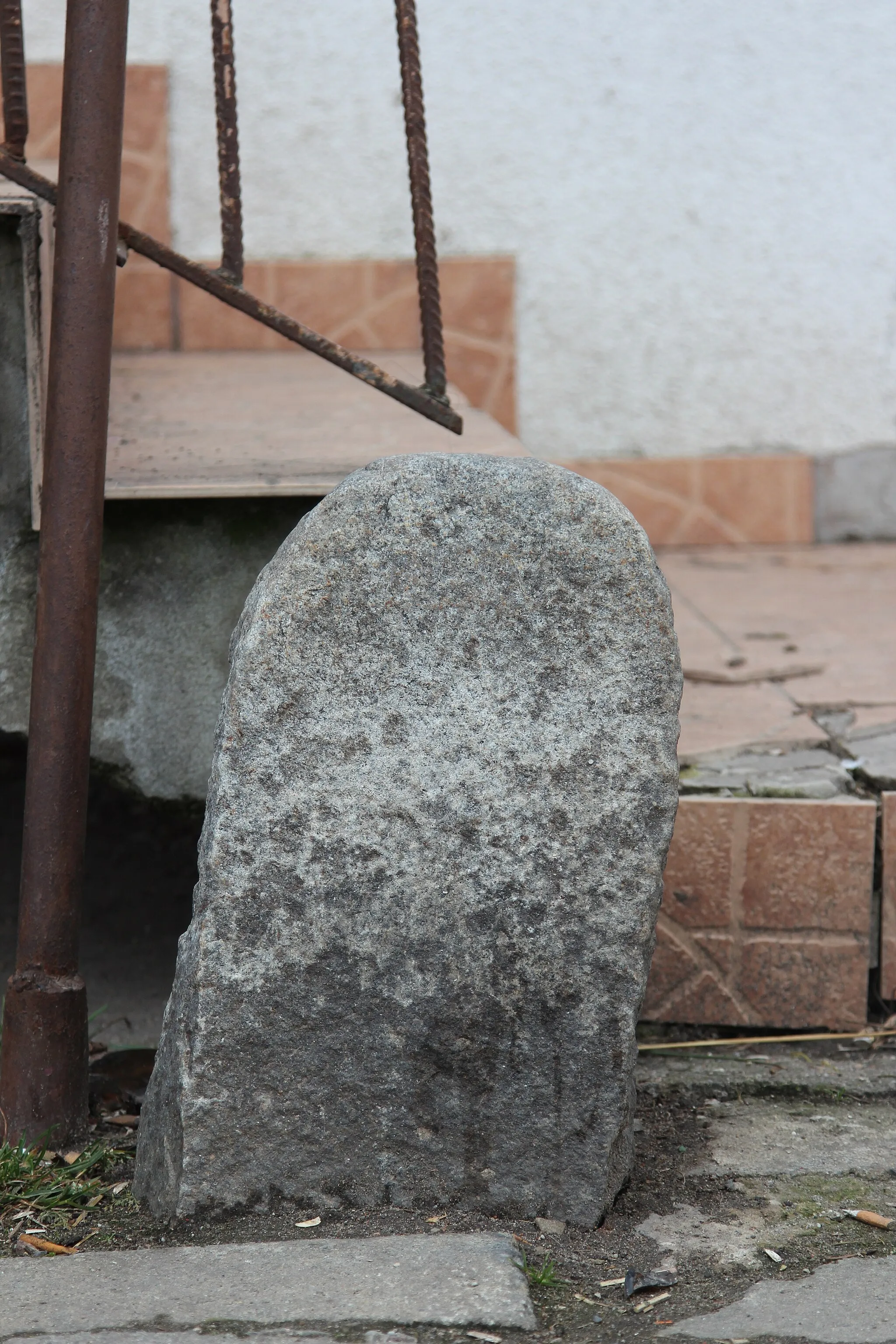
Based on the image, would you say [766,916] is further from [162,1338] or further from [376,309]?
[376,309]

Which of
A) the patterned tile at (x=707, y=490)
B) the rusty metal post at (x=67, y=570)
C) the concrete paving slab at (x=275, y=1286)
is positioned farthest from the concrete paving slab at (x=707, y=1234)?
the patterned tile at (x=707, y=490)

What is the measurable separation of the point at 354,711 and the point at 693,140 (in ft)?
9.69

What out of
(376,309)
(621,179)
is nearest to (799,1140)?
(376,309)

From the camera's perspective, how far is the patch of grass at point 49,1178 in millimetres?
1779

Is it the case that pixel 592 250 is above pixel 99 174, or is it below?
above

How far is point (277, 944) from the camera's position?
1.63 metres

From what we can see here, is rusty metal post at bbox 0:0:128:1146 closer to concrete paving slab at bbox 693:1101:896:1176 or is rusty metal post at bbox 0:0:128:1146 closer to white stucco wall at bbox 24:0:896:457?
concrete paving slab at bbox 693:1101:896:1176

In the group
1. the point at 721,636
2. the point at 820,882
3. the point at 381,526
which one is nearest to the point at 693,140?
the point at 721,636

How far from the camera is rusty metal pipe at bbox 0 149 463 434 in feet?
6.98

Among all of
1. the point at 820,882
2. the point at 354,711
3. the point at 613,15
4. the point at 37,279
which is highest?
the point at 613,15

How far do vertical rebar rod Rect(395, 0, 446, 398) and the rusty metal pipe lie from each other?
1.3 inches

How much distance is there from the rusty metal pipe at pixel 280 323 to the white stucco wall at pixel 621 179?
6.25ft

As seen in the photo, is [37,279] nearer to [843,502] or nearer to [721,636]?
[721,636]

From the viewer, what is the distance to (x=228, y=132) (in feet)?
7.00
